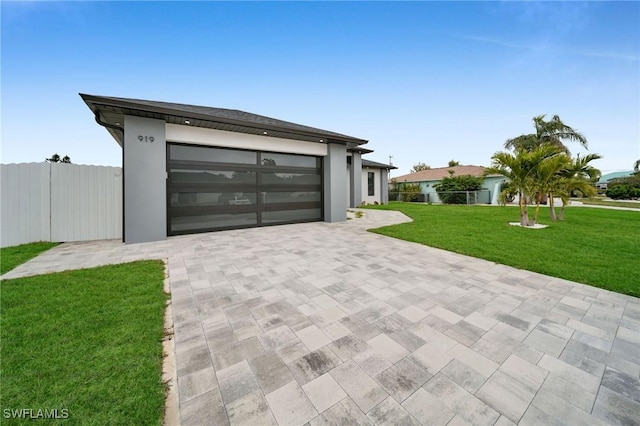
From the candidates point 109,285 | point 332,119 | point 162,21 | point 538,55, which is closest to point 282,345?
point 109,285

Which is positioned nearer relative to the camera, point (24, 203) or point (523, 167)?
point (24, 203)

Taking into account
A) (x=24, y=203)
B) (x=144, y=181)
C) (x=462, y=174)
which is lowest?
(x=24, y=203)

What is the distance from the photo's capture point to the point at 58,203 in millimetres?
5953

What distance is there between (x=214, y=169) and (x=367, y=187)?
41.5 ft

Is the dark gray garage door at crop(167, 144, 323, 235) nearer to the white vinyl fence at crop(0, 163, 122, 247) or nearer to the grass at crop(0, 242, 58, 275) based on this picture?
the white vinyl fence at crop(0, 163, 122, 247)

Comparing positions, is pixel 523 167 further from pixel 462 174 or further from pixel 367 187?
pixel 462 174

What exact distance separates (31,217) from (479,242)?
11.0 meters

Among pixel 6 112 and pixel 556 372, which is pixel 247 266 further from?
pixel 6 112

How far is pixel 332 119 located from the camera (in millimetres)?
16750

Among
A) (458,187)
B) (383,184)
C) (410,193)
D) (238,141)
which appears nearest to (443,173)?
(410,193)

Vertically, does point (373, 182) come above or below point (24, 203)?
above

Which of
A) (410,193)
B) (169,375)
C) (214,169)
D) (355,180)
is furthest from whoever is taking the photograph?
(410,193)

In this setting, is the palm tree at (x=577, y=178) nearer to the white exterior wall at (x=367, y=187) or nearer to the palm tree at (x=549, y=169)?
the palm tree at (x=549, y=169)

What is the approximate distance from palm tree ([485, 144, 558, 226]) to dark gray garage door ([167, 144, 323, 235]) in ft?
21.1
